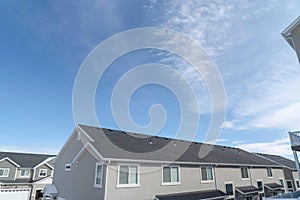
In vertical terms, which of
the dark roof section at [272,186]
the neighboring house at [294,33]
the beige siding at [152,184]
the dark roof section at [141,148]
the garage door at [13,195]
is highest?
the neighboring house at [294,33]

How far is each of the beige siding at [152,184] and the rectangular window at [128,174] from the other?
0.33m

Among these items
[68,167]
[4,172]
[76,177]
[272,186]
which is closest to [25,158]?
[4,172]

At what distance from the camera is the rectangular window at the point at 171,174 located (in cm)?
1565

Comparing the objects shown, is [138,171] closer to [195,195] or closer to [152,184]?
[152,184]

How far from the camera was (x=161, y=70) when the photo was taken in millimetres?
14070

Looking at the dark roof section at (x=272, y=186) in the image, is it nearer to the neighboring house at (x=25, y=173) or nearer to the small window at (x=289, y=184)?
the small window at (x=289, y=184)

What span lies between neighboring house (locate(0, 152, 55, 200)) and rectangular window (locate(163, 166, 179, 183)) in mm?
22332

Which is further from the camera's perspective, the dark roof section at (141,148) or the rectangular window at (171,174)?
the rectangular window at (171,174)

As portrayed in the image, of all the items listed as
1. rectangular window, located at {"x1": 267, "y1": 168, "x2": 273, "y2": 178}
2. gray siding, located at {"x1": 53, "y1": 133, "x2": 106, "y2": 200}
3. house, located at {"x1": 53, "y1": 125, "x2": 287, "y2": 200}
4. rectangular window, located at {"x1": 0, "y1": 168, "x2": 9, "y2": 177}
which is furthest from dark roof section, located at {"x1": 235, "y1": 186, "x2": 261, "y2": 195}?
rectangular window, located at {"x1": 0, "y1": 168, "x2": 9, "y2": 177}

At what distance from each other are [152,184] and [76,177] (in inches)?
236

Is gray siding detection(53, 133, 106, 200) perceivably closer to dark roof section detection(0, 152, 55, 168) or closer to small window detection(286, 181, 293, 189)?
dark roof section detection(0, 152, 55, 168)

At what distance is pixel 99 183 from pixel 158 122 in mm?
6612

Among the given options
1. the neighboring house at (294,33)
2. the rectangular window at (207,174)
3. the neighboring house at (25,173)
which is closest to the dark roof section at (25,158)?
the neighboring house at (25,173)

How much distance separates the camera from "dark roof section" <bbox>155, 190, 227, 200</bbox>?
14.6 meters
